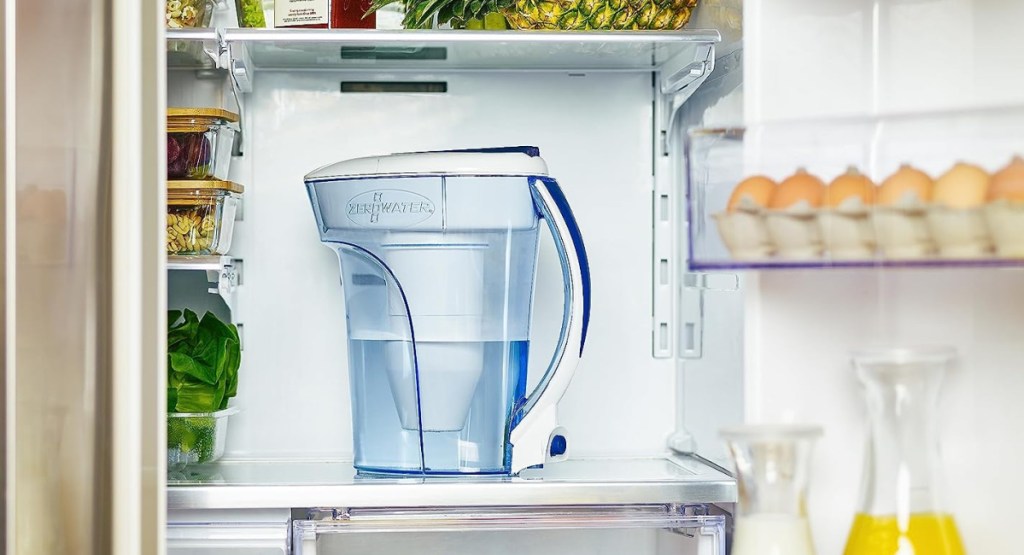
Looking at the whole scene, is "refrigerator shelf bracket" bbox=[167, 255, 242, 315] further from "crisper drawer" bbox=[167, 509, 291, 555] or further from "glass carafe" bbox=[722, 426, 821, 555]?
"glass carafe" bbox=[722, 426, 821, 555]

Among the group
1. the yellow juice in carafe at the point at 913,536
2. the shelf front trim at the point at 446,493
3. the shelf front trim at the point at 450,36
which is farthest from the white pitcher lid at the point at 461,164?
the yellow juice in carafe at the point at 913,536

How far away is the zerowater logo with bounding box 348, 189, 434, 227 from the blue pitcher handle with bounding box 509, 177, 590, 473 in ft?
0.42

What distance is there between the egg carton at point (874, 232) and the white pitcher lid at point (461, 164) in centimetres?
50

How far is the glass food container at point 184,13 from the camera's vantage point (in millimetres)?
1281

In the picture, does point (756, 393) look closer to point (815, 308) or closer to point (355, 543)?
point (815, 308)

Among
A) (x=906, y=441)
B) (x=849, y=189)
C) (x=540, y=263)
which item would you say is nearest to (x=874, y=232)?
(x=849, y=189)

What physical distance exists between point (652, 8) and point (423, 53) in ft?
1.01

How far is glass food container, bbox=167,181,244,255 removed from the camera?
1294 millimetres

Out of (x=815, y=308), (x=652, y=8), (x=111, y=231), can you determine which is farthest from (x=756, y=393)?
(x=652, y=8)

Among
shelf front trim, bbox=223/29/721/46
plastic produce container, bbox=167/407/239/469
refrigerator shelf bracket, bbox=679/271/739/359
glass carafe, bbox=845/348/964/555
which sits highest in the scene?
shelf front trim, bbox=223/29/721/46

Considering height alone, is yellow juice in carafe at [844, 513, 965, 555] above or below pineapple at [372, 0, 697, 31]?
below

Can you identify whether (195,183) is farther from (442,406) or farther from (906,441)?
(906,441)

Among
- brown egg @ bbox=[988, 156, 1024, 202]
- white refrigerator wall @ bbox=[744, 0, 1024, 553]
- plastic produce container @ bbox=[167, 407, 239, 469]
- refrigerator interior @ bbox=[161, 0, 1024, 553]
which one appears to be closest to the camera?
brown egg @ bbox=[988, 156, 1024, 202]

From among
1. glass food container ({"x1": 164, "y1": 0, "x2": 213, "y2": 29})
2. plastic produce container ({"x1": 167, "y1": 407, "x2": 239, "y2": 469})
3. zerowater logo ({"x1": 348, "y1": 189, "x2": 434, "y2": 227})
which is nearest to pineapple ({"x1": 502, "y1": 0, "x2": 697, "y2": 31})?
zerowater logo ({"x1": 348, "y1": 189, "x2": 434, "y2": 227})
